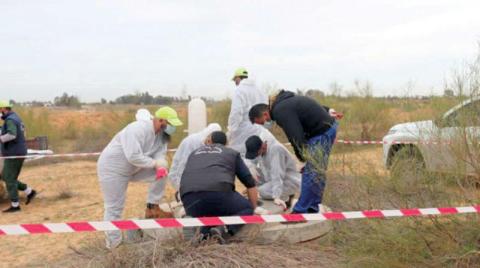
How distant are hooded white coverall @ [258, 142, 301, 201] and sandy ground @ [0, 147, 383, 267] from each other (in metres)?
0.89

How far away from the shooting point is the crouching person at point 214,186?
14.5ft

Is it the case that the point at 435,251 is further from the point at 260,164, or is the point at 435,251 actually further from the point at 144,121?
the point at 144,121

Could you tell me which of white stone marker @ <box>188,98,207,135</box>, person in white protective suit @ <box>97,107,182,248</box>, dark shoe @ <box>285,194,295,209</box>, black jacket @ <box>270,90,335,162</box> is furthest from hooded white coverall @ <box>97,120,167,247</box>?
white stone marker @ <box>188,98,207,135</box>

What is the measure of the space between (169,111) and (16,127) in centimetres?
351

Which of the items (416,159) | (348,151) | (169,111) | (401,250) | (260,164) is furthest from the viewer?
(260,164)

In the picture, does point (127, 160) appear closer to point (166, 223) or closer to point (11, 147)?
point (166, 223)

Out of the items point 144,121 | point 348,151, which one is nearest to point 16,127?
point 144,121

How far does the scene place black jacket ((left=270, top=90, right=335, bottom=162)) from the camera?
476 centimetres

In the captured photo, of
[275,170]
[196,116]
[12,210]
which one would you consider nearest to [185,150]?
[275,170]

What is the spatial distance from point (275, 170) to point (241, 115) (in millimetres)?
1418

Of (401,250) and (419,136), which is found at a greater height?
(419,136)

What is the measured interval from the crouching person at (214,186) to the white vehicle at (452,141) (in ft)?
4.32

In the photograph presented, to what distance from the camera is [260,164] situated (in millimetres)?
5906

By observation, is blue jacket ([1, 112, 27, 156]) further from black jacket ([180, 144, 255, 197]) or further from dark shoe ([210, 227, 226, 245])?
dark shoe ([210, 227, 226, 245])
